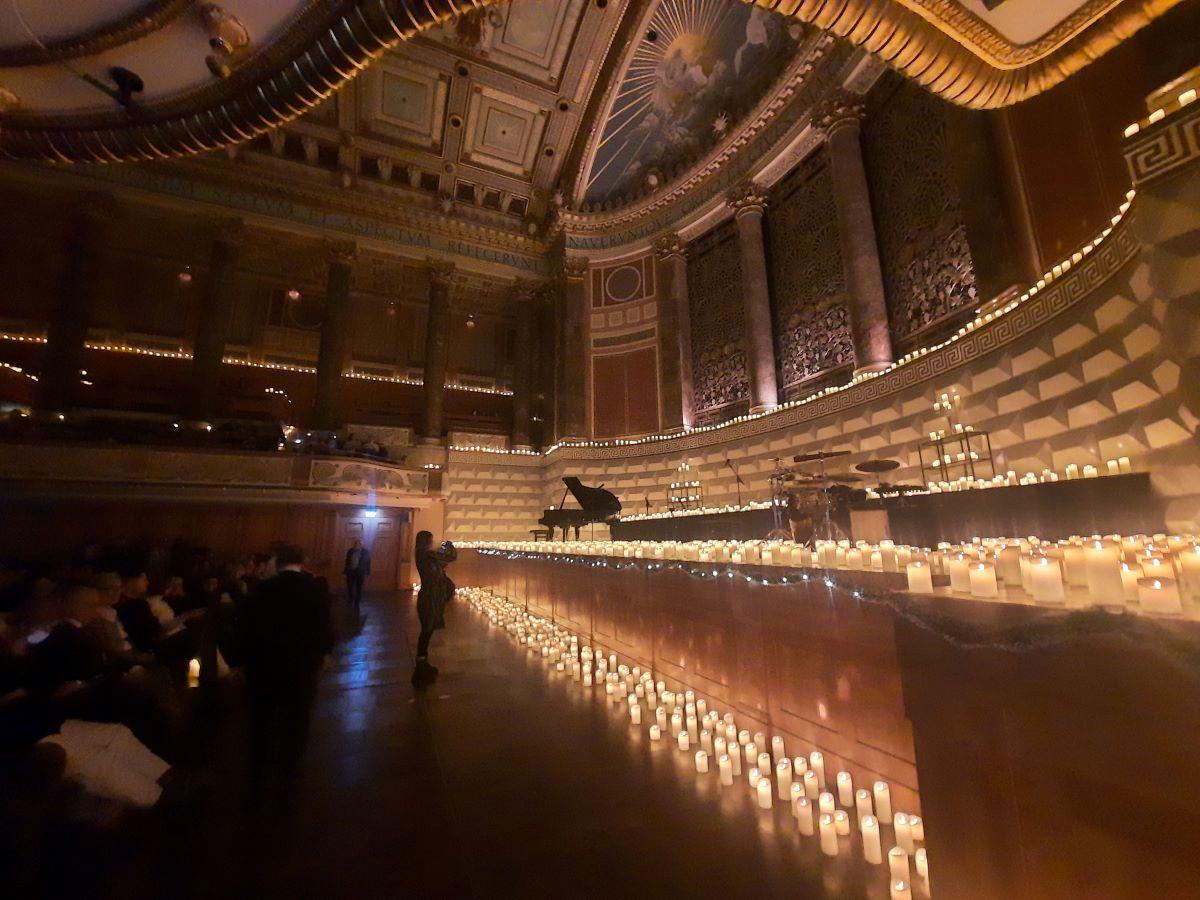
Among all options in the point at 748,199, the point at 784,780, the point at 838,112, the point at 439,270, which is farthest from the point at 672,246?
the point at 784,780

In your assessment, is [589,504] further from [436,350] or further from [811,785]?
[436,350]

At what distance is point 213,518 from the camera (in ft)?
38.9

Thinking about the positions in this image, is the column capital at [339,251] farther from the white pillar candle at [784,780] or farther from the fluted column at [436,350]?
the white pillar candle at [784,780]

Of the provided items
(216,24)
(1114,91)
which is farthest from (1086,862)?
(1114,91)

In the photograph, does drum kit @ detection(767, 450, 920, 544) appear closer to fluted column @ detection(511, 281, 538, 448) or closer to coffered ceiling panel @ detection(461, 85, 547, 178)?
fluted column @ detection(511, 281, 538, 448)

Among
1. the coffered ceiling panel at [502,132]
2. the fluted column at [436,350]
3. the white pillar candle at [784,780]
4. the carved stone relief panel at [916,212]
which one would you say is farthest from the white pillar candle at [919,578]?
the coffered ceiling panel at [502,132]

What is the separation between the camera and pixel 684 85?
45.6 feet

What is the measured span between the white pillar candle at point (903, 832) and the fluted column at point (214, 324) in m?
15.6

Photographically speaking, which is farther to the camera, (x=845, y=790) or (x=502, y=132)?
(x=502, y=132)

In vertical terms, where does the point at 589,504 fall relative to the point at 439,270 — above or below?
below

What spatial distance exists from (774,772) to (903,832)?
29.6 inches

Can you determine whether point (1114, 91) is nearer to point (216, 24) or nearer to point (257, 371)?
point (216, 24)

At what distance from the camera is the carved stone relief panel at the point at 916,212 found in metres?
8.38

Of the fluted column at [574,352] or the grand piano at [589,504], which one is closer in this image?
the grand piano at [589,504]
